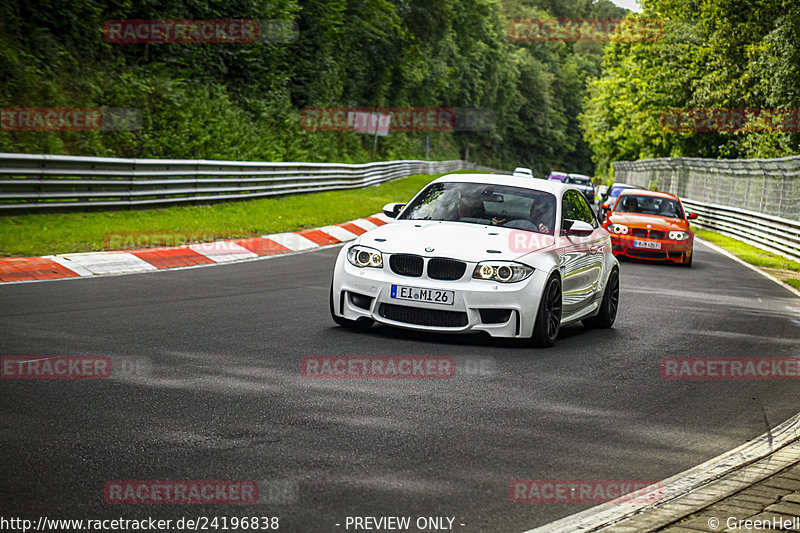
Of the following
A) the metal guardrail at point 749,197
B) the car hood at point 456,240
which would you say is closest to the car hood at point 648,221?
the metal guardrail at point 749,197

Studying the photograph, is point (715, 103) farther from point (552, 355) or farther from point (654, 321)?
point (552, 355)

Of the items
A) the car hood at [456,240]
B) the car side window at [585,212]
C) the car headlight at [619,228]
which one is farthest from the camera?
the car headlight at [619,228]

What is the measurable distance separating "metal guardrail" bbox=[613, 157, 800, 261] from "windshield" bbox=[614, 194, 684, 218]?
11.4ft

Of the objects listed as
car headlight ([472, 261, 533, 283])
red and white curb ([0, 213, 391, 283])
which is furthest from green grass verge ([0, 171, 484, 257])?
car headlight ([472, 261, 533, 283])

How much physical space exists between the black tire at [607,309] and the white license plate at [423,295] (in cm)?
265

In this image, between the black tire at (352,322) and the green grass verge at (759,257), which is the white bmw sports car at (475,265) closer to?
the black tire at (352,322)

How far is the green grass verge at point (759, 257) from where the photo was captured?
19.0m

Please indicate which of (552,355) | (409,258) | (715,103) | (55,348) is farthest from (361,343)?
(715,103)

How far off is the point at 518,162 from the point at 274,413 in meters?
120

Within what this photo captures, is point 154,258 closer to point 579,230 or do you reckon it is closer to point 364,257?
point 364,257

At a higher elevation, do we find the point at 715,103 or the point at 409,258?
the point at 715,103

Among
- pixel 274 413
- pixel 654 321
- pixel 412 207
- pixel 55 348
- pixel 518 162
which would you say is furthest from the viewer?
pixel 518 162

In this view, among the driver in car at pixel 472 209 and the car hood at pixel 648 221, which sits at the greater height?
the driver in car at pixel 472 209

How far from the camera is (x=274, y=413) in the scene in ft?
19.0
